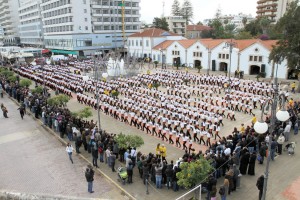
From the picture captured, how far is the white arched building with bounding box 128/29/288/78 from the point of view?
131 ft

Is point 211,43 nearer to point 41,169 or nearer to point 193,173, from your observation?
point 41,169

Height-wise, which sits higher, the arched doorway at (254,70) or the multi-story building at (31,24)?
the multi-story building at (31,24)

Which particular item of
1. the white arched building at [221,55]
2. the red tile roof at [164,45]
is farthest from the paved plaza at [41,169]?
the red tile roof at [164,45]

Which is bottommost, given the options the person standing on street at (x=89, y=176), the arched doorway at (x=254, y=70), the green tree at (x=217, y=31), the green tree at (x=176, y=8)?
the person standing on street at (x=89, y=176)

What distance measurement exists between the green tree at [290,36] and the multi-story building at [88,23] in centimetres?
4936

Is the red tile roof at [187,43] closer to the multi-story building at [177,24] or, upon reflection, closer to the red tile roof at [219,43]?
the red tile roof at [219,43]

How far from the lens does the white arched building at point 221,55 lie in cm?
3984

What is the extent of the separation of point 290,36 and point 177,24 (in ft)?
224

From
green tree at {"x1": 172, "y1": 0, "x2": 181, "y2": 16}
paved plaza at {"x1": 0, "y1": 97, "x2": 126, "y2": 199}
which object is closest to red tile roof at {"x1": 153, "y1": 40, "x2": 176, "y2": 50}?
paved plaza at {"x1": 0, "y1": 97, "x2": 126, "y2": 199}

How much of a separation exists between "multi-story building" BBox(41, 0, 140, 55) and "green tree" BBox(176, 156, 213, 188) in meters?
62.3

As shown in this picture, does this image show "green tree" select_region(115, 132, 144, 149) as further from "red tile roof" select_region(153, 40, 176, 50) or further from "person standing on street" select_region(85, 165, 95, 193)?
"red tile roof" select_region(153, 40, 176, 50)

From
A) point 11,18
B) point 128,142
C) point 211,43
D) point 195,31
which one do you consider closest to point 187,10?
point 195,31

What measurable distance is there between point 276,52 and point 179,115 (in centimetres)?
1705

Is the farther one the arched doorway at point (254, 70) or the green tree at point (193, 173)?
the arched doorway at point (254, 70)
